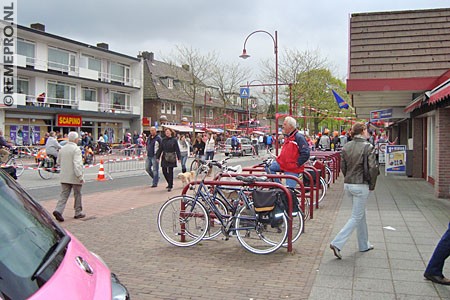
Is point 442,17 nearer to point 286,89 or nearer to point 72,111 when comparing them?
point 286,89

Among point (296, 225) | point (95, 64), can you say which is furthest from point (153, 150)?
point (95, 64)

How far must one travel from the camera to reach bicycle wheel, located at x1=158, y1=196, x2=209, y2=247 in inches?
245

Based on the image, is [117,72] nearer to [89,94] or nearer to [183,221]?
[89,94]

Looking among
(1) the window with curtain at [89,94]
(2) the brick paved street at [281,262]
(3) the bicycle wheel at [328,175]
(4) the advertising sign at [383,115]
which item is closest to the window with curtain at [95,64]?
(1) the window with curtain at [89,94]

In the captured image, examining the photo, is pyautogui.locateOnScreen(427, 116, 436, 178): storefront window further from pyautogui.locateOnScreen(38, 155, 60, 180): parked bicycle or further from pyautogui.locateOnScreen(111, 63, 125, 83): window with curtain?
pyautogui.locateOnScreen(111, 63, 125, 83): window with curtain

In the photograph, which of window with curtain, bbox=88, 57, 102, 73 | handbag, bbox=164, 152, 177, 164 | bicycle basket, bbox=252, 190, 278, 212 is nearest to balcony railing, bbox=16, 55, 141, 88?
window with curtain, bbox=88, 57, 102, 73

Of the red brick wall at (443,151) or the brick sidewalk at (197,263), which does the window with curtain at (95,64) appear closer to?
the brick sidewalk at (197,263)

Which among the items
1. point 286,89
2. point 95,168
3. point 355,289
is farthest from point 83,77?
point 355,289

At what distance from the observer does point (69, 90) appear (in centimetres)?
3881

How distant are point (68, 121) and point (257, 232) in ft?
113

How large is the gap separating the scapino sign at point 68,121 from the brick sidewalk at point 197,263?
30.0 m

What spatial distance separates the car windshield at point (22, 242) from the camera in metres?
1.72

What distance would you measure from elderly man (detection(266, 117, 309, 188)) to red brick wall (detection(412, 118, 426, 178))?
9.83 m

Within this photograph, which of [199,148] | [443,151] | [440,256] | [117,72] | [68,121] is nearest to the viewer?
[440,256]
